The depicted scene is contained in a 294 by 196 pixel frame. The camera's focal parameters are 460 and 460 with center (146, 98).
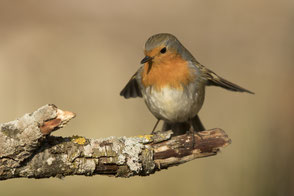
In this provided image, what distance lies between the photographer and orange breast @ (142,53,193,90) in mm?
4254

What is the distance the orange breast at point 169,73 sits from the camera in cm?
425

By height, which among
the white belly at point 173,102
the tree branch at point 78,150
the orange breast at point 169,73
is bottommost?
the tree branch at point 78,150

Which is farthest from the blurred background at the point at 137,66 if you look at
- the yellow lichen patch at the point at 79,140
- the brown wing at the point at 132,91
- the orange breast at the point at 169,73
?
the yellow lichen patch at the point at 79,140

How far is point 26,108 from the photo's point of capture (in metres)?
6.72

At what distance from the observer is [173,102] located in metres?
4.23

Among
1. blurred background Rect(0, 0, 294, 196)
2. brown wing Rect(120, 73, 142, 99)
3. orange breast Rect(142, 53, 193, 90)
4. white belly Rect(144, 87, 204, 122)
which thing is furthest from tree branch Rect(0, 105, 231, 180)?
blurred background Rect(0, 0, 294, 196)

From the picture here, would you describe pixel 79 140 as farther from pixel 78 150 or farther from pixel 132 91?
pixel 132 91

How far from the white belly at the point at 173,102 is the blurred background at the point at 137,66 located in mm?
1364

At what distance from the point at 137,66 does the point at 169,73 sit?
3.22 meters

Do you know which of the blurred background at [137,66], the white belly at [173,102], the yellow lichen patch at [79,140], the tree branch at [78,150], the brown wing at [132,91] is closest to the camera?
the tree branch at [78,150]

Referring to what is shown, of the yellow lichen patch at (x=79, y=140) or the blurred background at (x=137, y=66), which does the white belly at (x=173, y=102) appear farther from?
the blurred background at (x=137, y=66)

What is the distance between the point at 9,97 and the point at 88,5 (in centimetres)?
223

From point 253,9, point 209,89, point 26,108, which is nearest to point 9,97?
point 26,108

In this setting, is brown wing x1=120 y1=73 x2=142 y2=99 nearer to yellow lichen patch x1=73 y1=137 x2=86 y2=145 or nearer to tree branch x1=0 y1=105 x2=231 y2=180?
tree branch x1=0 y1=105 x2=231 y2=180
